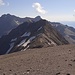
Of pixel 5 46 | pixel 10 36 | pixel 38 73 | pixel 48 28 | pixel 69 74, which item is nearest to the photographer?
pixel 69 74

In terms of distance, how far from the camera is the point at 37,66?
21.1m

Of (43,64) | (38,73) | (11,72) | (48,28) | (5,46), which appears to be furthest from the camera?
(5,46)

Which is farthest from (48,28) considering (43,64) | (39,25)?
(43,64)

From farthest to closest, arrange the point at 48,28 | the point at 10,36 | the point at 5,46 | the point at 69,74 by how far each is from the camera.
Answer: the point at 10,36 < the point at 5,46 < the point at 48,28 < the point at 69,74

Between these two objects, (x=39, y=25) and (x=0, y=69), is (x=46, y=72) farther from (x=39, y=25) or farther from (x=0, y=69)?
(x=39, y=25)

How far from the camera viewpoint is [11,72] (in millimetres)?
20031

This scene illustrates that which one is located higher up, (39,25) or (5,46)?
(39,25)

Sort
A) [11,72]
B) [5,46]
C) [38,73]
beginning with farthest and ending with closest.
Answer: [5,46] < [11,72] < [38,73]

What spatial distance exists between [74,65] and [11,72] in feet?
16.3

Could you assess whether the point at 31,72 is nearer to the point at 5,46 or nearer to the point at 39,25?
the point at 39,25

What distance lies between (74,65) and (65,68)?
1.18 metres

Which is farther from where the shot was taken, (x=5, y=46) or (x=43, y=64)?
(x=5, y=46)

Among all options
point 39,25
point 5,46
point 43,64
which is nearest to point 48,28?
point 39,25

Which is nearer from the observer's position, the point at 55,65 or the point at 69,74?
the point at 69,74
